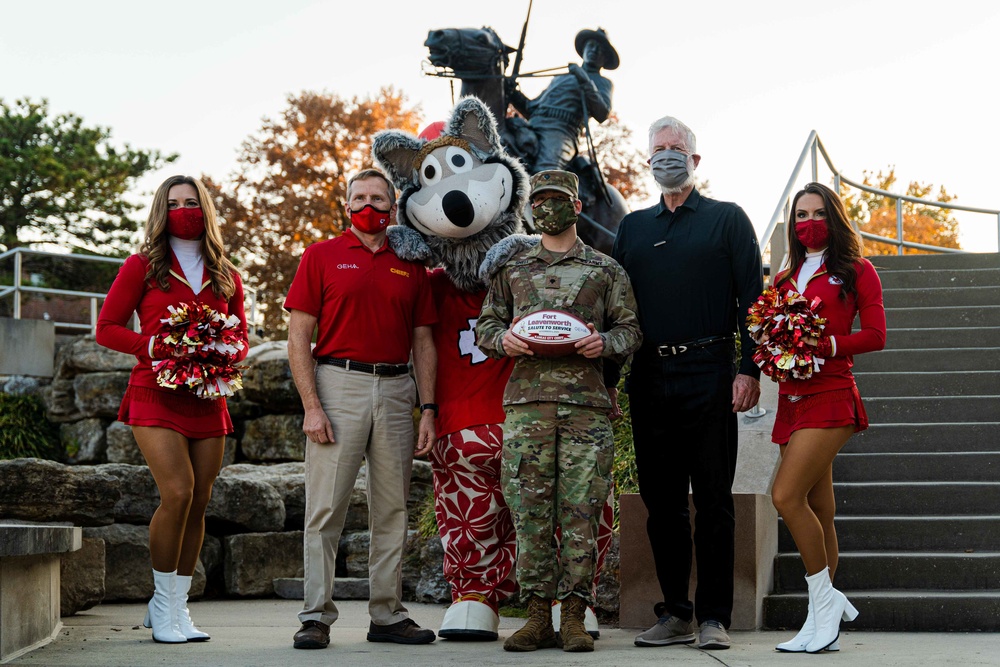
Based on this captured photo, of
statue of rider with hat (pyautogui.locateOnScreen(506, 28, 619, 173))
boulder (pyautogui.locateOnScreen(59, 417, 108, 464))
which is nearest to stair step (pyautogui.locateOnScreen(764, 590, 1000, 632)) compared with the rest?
statue of rider with hat (pyautogui.locateOnScreen(506, 28, 619, 173))

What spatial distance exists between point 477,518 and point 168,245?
184 cm

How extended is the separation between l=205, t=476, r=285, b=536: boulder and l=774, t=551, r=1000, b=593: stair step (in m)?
3.69

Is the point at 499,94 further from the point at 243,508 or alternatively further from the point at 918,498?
the point at 918,498

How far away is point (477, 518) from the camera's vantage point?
5090 millimetres

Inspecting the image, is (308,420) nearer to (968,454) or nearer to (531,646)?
(531,646)

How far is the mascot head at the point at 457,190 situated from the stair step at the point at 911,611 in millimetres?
2139

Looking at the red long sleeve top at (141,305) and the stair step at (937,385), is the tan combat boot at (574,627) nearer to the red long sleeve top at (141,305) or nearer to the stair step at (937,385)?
the red long sleeve top at (141,305)

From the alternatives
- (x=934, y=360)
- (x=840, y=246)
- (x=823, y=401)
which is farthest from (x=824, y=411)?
(x=934, y=360)

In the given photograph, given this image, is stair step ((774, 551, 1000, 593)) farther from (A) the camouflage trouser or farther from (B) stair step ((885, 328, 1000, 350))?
(B) stair step ((885, 328, 1000, 350))

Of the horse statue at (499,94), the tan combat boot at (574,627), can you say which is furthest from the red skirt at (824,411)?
the horse statue at (499,94)

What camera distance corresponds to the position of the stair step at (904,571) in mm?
5633

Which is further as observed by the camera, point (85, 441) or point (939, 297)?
point (85, 441)

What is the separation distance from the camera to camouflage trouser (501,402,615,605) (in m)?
4.56

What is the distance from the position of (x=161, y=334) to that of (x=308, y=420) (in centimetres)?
73
